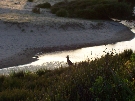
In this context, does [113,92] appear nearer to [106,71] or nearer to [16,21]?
[106,71]

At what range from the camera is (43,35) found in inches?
866

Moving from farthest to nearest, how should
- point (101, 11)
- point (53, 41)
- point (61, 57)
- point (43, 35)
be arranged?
1. point (101, 11)
2. point (43, 35)
3. point (53, 41)
4. point (61, 57)

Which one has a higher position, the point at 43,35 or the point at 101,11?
the point at 101,11

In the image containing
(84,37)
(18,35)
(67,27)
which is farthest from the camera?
(67,27)

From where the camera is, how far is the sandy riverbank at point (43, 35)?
18133mm

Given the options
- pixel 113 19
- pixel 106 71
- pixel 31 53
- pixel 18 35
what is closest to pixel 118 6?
pixel 113 19

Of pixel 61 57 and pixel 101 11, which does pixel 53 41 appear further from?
pixel 101 11

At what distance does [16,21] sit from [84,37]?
16.9 feet

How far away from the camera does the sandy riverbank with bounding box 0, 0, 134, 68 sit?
1813cm

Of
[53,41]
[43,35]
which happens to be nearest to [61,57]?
[53,41]

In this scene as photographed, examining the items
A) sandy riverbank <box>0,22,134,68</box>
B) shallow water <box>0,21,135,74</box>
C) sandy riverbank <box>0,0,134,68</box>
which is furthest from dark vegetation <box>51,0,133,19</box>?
shallow water <box>0,21,135,74</box>

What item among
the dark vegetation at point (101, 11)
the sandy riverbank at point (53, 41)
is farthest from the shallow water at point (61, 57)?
the dark vegetation at point (101, 11)

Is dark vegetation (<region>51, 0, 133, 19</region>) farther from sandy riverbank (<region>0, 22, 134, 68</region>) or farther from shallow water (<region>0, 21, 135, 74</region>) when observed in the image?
shallow water (<region>0, 21, 135, 74</region>)

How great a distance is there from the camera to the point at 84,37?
902 inches
